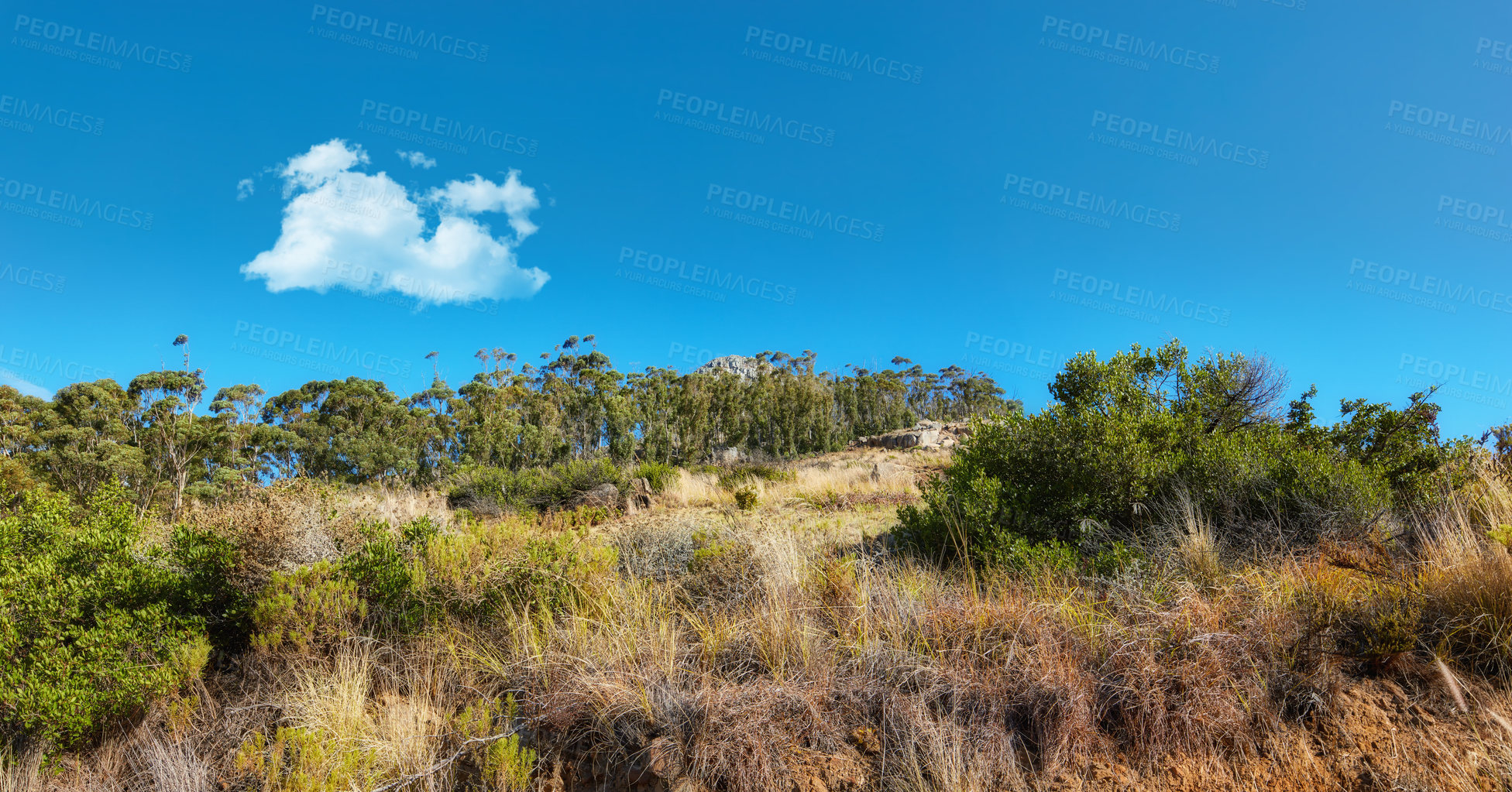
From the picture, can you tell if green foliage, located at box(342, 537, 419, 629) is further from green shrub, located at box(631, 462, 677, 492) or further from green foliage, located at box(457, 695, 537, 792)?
green shrub, located at box(631, 462, 677, 492)

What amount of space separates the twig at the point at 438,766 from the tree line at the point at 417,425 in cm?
522

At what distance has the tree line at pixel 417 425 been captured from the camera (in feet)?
63.6

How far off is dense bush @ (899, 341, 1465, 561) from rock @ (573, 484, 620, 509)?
7.10 m

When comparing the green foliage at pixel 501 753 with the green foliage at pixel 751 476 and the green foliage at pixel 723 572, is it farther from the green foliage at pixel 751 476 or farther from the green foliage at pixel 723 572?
the green foliage at pixel 751 476

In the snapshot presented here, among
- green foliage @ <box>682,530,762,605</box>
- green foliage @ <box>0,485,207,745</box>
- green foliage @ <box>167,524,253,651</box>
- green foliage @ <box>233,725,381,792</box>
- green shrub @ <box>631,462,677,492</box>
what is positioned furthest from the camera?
green shrub @ <box>631,462,677,492</box>

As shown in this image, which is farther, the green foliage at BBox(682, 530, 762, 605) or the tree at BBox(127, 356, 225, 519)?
the tree at BBox(127, 356, 225, 519)

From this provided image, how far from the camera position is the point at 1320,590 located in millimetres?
4105

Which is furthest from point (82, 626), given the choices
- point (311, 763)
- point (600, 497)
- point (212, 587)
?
point (600, 497)

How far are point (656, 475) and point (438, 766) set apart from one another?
11.5 meters

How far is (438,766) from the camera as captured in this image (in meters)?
3.49

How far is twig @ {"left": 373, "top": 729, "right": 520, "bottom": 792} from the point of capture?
3391 millimetres

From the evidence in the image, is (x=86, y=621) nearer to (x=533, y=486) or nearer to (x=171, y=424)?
(x=533, y=486)

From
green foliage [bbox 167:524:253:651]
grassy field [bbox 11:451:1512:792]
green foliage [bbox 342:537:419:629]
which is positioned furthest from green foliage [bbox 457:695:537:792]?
green foliage [bbox 167:524:253:651]

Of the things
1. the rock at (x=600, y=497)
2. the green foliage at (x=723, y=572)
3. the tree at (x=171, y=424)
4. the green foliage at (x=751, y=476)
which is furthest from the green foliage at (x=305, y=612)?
Answer: the tree at (x=171, y=424)
